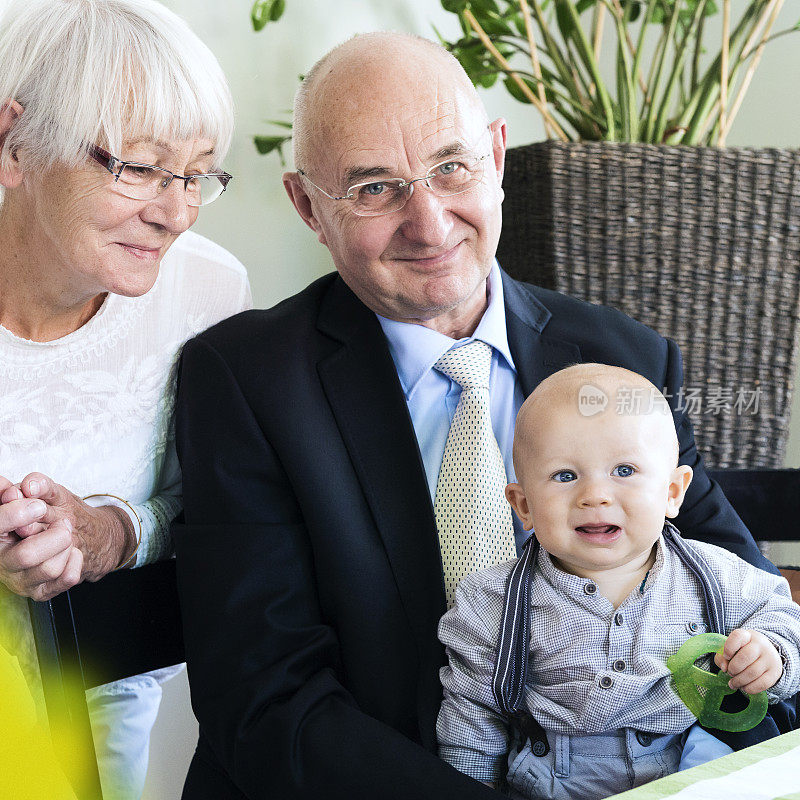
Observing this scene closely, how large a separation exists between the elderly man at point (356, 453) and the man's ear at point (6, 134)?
1.11 feet

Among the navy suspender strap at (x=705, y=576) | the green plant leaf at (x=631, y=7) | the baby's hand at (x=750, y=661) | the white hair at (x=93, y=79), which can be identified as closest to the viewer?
the baby's hand at (x=750, y=661)

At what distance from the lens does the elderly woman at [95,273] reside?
1.27 metres

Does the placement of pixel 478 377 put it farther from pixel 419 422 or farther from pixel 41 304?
pixel 41 304

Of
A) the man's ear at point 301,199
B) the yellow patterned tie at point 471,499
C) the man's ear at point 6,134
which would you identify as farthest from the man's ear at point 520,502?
the man's ear at point 6,134

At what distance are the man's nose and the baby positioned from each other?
11.0 inches

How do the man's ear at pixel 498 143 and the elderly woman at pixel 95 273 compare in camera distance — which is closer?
the elderly woman at pixel 95 273

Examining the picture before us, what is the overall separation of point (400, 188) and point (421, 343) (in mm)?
223

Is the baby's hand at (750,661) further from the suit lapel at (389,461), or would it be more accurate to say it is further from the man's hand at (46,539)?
the man's hand at (46,539)

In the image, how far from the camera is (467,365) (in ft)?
4.52

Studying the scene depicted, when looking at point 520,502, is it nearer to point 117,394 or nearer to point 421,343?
point 421,343

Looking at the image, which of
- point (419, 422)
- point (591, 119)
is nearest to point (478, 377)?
point (419, 422)

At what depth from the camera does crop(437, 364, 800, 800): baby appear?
1.09 m

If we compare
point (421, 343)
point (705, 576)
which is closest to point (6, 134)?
point (421, 343)

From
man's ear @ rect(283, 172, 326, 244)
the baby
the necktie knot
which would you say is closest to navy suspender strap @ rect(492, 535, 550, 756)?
the baby
